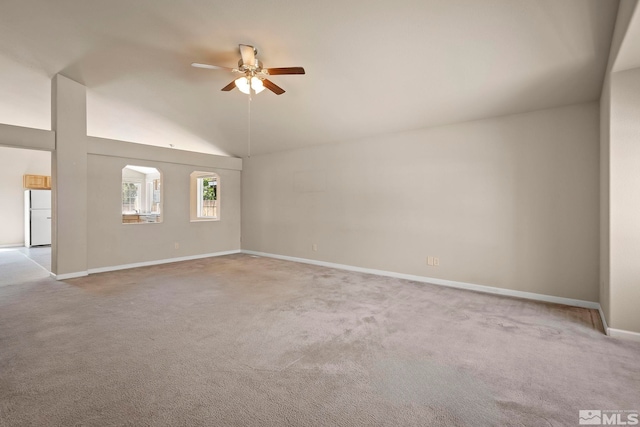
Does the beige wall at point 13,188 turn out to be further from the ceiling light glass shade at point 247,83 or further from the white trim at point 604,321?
the white trim at point 604,321

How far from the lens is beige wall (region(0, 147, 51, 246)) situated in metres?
8.09

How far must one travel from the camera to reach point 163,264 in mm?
6121

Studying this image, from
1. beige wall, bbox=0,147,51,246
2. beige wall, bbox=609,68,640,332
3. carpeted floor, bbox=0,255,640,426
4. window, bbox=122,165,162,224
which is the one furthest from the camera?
window, bbox=122,165,162,224

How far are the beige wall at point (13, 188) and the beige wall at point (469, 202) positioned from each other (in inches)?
308

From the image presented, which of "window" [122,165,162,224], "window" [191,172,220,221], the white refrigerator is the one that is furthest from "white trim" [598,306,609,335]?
"window" [122,165,162,224]

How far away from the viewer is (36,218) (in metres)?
8.30

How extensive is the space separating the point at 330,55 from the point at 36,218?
9.51m

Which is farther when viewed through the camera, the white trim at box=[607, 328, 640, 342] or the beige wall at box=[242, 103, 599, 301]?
the beige wall at box=[242, 103, 599, 301]

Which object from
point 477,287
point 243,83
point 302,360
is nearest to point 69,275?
point 243,83

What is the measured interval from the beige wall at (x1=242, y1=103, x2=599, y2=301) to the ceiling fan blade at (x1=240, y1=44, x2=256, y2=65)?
265 centimetres

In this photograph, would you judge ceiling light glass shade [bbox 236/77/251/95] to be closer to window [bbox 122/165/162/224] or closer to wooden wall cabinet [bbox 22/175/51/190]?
wooden wall cabinet [bbox 22/175/51/190]

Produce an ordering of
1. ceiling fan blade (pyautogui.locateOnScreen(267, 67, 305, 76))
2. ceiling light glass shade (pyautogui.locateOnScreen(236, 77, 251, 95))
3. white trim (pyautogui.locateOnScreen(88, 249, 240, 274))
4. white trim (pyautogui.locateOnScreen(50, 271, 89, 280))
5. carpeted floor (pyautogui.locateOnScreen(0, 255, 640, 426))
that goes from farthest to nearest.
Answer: white trim (pyautogui.locateOnScreen(88, 249, 240, 274)), white trim (pyautogui.locateOnScreen(50, 271, 89, 280)), ceiling light glass shade (pyautogui.locateOnScreen(236, 77, 251, 95)), ceiling fan blade (pyautogui.locateOnScreen(267, 67, 305, 76)), carpeted floor (pyautogui.locateOnScreen(0, 255, 640, 426))

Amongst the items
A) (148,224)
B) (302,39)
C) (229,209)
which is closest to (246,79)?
(302,39)

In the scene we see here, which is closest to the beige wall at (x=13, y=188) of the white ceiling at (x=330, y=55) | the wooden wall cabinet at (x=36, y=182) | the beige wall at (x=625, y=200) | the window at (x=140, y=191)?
the wooden wall cabinet at (x=36, y=182)
